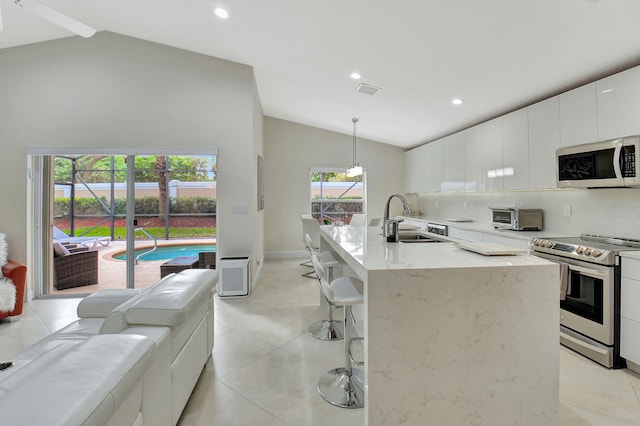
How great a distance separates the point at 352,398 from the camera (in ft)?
6.38

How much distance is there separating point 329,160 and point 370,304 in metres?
5.43

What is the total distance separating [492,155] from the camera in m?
3.96

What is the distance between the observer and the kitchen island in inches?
55.6

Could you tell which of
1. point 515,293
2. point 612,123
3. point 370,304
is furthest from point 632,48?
point 370,304

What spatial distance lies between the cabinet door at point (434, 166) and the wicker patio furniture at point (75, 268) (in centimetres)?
538

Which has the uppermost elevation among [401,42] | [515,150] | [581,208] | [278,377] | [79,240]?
[401,42]

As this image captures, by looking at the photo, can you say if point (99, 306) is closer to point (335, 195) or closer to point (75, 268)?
point (75, 268)

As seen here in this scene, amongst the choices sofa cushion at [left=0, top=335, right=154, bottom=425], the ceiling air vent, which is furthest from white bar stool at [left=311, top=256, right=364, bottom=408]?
the ceiling air vent

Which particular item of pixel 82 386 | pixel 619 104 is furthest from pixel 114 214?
pixel 619 104

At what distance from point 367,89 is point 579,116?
2212mm

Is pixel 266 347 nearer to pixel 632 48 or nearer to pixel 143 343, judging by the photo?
pixel 143 343

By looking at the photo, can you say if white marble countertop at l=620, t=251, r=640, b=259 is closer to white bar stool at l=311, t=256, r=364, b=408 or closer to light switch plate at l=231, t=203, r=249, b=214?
white bar stool at l=311, t=256, r=364, b=408

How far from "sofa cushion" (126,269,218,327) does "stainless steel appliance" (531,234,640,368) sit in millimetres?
2841

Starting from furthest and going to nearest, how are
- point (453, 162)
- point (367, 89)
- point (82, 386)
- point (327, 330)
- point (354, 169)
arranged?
point (354, 169)
point (453, 162)
point (367, 89)
point (327, 330)
point (82, 386)
